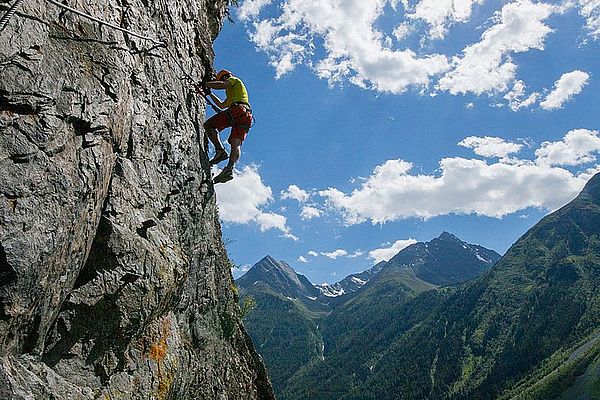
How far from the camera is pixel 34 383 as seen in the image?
6.35 meters

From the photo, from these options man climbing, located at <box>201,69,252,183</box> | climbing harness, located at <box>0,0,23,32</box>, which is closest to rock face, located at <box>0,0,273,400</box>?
climbing harness, located at <box>0,0,23,32</box>

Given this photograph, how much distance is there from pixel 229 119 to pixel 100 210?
7160 millimetres

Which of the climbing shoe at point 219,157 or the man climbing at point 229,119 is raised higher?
the man climbing at point 229,119

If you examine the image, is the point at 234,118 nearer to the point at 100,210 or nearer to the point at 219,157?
the point at 219,157

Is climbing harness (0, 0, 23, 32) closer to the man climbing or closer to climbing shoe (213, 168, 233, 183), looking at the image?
the man climbing

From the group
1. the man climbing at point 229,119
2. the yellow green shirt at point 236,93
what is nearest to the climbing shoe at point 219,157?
the man climbing at point 229,119

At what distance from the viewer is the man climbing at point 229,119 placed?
14.4 m

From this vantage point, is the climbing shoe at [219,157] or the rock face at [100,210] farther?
the climbing shoe at [219,157]

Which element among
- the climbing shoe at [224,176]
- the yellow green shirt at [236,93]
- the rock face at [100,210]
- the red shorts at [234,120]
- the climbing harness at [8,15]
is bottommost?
the rock face at [100,210]

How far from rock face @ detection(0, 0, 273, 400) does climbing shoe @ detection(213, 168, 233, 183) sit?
1.64 meters

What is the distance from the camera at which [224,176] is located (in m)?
14.9

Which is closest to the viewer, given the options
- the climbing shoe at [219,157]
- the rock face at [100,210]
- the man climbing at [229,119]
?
the rock face at [100,210]

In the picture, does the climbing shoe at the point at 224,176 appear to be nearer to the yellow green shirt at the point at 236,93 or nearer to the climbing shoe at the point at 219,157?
the climbing shoe at the point at 219,157

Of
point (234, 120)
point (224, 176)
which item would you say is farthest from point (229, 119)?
point (224, 176)
